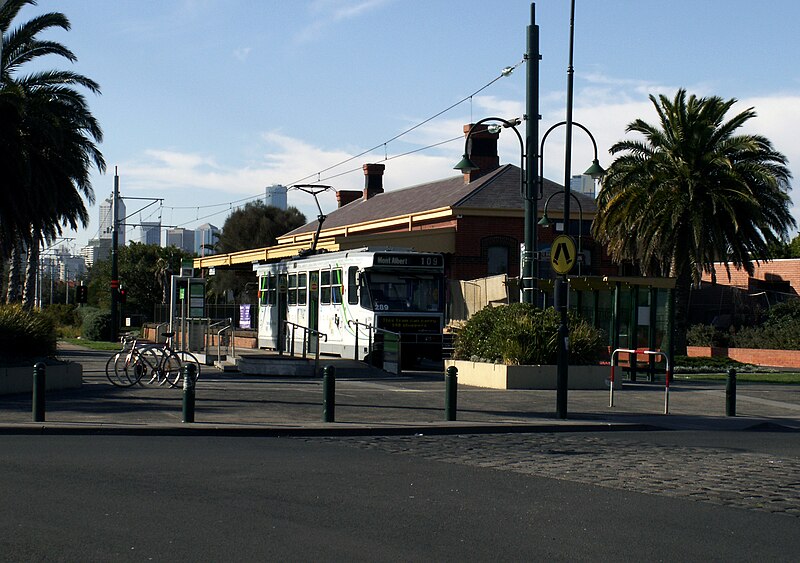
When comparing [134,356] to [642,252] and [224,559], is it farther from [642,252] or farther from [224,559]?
[642,252]

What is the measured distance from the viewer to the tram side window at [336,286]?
29328mm

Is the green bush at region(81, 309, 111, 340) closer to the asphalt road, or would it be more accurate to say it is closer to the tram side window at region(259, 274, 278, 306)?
the tram side window at region(259, 274, 278, 306)

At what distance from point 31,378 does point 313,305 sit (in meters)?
12.5

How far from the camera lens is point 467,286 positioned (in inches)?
1446

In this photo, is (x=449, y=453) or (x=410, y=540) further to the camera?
(x=449, y=453)

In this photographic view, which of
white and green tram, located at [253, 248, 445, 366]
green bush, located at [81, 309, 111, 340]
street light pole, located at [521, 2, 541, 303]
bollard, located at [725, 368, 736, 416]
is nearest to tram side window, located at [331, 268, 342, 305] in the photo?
white and green tram, located at [253, 248, 445, 366]

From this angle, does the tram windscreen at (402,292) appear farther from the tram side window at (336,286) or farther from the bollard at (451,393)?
the bollard at (451,393)

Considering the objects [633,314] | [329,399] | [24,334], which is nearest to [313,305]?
[633,314]

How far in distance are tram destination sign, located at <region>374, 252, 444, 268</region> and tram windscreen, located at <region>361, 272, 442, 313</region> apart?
0.96 ft

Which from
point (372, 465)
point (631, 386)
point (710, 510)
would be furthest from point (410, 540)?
point (631, 386)

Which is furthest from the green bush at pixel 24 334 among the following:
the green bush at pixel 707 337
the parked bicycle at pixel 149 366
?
the green bush at pixel 707 337

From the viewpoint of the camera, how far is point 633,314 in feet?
86.1

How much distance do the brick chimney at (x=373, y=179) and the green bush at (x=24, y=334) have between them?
43.1 meters

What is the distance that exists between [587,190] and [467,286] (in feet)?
143
